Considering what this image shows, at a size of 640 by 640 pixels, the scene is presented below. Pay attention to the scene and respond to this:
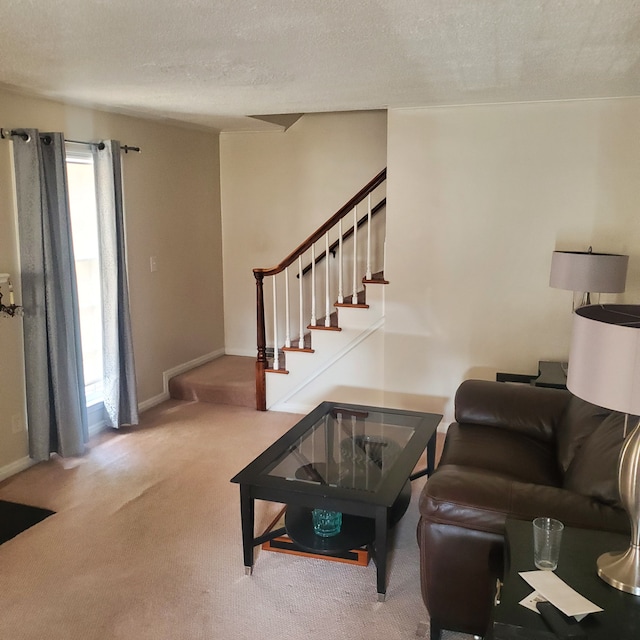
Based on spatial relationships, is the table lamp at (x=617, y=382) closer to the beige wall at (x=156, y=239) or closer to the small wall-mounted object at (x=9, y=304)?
the small wall-mounted object at (x=9, y=304)

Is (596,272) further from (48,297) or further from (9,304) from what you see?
(9,304)

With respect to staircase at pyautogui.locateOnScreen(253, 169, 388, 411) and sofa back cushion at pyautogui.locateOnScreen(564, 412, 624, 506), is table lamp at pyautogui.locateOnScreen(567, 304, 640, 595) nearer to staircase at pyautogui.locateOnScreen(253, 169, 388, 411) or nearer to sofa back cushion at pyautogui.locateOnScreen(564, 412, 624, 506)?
sofa back cushion at pyautogui.locateOnScreen(564, 412, 624, 506)

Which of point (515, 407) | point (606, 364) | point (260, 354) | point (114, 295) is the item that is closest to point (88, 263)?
point (114, 295)

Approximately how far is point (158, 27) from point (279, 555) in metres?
2.31

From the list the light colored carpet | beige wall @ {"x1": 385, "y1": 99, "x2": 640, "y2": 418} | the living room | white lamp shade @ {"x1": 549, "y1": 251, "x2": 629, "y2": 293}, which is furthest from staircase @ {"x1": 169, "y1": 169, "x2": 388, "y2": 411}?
white lamp shade @ {"x1": 549, "y1": 251, "x2": 629, "y2": 293}

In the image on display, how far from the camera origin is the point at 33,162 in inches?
142

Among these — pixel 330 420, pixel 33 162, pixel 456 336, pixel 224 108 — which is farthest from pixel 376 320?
pixel 33 162

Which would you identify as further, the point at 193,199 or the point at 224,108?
the point at 193,199

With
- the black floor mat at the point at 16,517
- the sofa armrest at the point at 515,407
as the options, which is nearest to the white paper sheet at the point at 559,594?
the sofa armrest at the point at 515,407

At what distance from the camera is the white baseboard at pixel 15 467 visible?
12.0 feet

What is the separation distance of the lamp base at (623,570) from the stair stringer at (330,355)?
2.92 meters

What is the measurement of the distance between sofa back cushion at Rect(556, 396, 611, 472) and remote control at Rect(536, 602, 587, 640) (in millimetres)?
1242

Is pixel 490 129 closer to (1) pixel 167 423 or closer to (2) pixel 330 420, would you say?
(2) pixel 330 420

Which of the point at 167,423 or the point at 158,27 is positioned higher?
the point at 158,27
